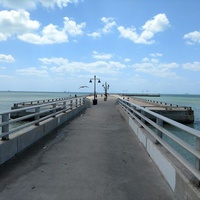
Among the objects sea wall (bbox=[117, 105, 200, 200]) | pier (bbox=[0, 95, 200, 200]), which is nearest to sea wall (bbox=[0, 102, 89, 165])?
pier (bbox=[0, 95, 200, 200])

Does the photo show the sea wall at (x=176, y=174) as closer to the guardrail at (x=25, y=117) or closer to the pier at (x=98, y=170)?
the pier at (x=98, y=170)

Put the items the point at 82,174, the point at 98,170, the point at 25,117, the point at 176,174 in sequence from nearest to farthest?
the point at 176,174
the point at 82,174
the point at 98,170
the point at 25,117

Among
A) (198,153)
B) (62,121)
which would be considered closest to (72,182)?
(198,153)

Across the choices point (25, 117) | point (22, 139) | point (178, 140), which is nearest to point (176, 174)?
point (178, 140)

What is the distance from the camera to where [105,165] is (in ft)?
23.2

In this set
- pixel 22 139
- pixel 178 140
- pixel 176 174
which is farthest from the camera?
pixel 22 139

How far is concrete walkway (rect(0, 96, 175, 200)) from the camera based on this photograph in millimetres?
5156

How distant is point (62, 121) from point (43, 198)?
1112cm

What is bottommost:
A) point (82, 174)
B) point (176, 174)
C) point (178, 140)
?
point (82, 174)

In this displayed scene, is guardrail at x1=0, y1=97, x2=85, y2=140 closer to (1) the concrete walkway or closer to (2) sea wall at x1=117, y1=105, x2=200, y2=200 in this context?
(1) the concrete walkway

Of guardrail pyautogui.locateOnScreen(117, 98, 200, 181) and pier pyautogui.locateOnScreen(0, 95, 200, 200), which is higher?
guardrail pyautogui.locateOnScreen(117, 98, 200, 181)

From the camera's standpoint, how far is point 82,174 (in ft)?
20.6

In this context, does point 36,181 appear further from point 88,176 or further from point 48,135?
point 48,135

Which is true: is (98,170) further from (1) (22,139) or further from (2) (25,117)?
(2) (25,117)
